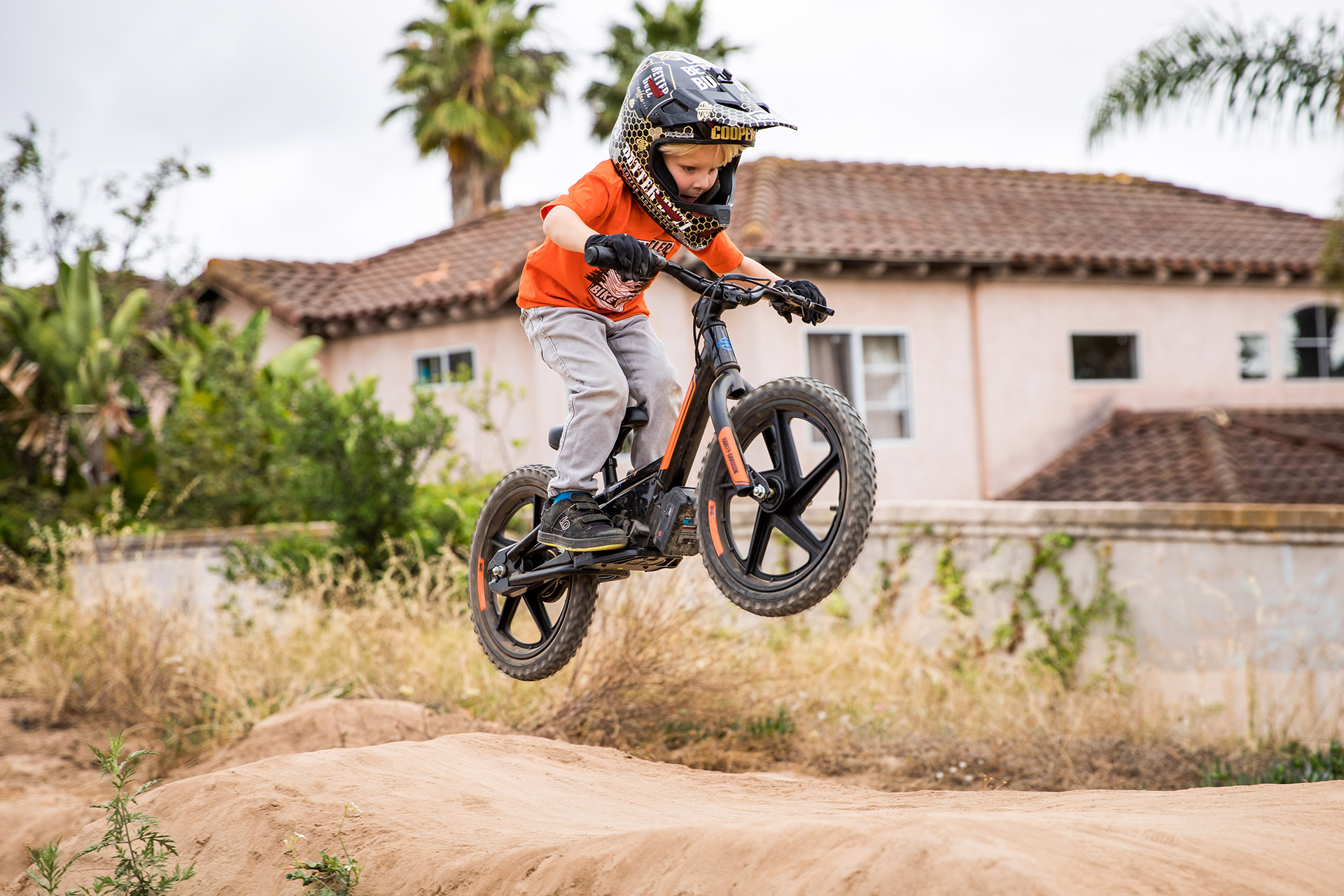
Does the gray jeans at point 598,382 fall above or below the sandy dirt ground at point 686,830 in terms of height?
above

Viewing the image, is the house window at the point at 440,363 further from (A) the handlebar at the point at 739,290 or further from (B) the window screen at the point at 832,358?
(A) the handlebar at the point at 739,290

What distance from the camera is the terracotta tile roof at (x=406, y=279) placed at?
1738cm

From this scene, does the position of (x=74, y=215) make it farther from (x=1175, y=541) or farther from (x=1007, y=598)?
(x=1175, y=541)

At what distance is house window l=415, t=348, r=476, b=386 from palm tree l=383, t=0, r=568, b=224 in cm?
1049

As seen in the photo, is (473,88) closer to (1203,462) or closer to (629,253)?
(1203,462)

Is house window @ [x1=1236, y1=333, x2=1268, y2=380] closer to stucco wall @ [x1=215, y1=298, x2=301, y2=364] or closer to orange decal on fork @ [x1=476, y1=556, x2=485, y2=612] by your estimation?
stucco wall @ [x1=215, y1=298, x2=301, y2=364]

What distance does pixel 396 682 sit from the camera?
9.16 metres

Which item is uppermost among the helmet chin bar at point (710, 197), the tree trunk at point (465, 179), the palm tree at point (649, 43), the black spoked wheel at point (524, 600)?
the palm tree at point (649, 43)

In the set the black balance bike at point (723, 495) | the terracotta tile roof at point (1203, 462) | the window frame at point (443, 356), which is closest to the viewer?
the black balance bike at point (723, 495)

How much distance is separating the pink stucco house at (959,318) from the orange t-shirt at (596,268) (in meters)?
9.55

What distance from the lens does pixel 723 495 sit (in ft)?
13.4

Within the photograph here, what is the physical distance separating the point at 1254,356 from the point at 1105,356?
278 cm

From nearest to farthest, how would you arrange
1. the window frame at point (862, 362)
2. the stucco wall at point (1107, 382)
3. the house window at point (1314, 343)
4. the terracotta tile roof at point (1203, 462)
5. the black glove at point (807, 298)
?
the black glove at point (807, 298) < the terracotta tile roof at point (1203, 462) < the window frame at point (862, 362) < the stucco wall at point (1107, 382) < the house window at point (1314, 343)

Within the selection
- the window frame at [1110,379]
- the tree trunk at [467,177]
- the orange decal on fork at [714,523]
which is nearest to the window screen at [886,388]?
the window frame at [1110,379]
